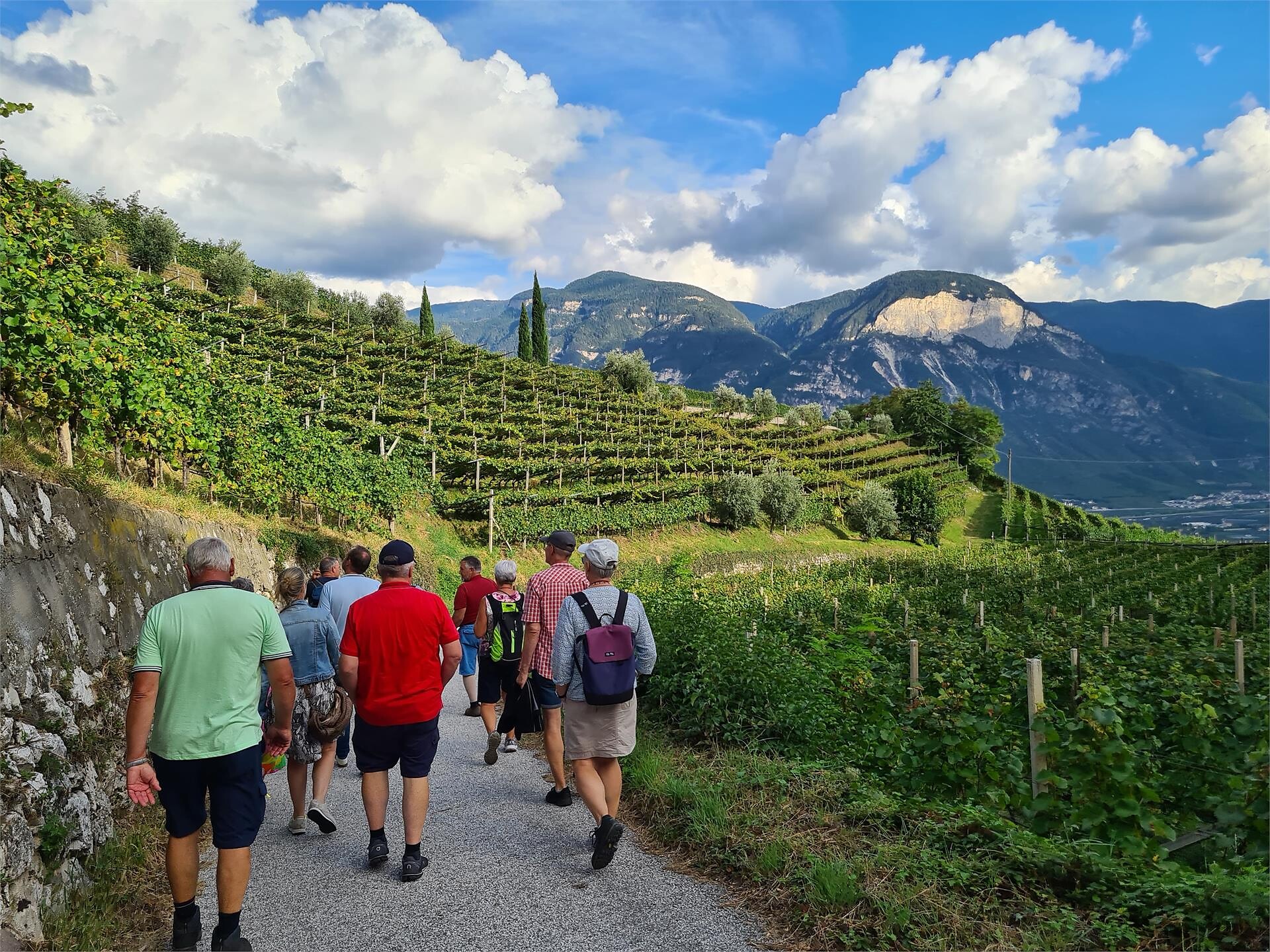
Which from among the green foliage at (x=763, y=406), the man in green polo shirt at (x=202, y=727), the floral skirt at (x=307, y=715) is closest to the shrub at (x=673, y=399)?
the green foliage at (x=763, y=406)

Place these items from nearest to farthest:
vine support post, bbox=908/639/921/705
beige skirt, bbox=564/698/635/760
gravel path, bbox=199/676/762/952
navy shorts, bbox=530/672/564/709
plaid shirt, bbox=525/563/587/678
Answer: gravel path, bbox=199/676/762/952, beige skirt, bbox=564/698/635/760, plaid shirt, bbox=525/563/587/678, navy shorts, bbox=530/672/564/709, vine support post, bbox=908/639/921/705

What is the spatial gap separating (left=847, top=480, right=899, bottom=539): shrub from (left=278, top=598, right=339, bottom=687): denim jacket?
55459mm

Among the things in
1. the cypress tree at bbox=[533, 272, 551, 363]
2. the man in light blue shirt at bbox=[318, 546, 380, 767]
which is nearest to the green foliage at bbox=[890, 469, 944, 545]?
the cypress tree at bbox=[533, 272, 551, 363]

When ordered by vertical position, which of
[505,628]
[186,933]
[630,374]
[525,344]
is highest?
[525,344]

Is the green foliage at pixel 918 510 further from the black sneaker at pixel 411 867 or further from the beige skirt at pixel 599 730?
the black sneaker at pixel 411 867

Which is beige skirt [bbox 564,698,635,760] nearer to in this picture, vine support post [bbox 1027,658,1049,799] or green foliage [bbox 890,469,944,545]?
vine support post [bbox 1027,658,1049,799]

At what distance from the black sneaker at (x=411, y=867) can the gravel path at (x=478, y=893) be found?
0.19 ft

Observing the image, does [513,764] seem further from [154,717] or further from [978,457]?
[978,457]

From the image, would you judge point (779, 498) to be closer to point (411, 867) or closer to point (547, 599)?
point (547, 599)

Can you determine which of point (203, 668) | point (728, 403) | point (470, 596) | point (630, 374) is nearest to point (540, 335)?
point (630, 374)

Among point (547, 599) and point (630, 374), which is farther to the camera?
point (630, 374)

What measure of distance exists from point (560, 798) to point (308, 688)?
2140 millimetres

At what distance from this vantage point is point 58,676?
14.3 feet

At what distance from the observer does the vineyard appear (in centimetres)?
374
